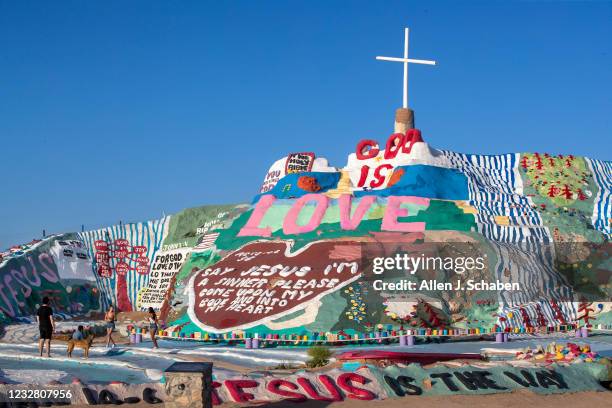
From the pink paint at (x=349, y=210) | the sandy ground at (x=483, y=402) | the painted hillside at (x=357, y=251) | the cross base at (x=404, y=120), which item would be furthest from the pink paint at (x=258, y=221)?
the sandy ground at (x=483, y=402)

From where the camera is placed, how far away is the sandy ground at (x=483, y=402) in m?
12.3

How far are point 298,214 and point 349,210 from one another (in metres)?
2.22

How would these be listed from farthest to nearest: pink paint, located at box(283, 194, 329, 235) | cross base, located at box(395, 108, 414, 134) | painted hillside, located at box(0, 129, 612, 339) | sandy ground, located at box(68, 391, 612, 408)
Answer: cross base, located at box(395, 108, 414, 134)
pink paint, located at box(283, 194, 329, 235)
painted hillside, located at box(0, 129, 612, 339)
sandy ground, located at box(68, 391, 612, 408)

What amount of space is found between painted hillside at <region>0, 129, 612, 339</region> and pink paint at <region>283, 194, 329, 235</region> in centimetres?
8

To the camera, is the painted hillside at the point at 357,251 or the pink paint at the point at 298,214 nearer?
the painted hillside at the point at 357,251

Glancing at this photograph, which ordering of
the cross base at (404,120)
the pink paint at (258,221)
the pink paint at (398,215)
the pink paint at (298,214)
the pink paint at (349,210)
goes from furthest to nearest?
the cross base at (404,120)
the pink paint at (258,221)
the pink paint at (298,214)
the pink paint at (349,210)
the pink paint at (398,215)

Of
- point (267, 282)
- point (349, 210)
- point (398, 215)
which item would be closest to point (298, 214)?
point (349, 210)

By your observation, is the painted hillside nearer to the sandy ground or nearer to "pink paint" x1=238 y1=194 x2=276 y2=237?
"pink paint" x1=238 y1=194 x2=276 y2=237

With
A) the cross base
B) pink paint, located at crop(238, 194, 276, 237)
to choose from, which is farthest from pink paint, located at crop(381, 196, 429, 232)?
the cross base

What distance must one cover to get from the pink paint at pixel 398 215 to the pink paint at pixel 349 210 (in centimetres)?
91

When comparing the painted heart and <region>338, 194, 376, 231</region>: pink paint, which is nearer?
the painted heart

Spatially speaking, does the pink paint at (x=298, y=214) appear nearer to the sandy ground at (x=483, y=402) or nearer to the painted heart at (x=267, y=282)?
the painted heart at (x=267, y=282)

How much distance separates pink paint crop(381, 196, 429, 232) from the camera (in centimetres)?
2948

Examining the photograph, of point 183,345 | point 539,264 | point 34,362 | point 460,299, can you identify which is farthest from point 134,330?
point 539,264
